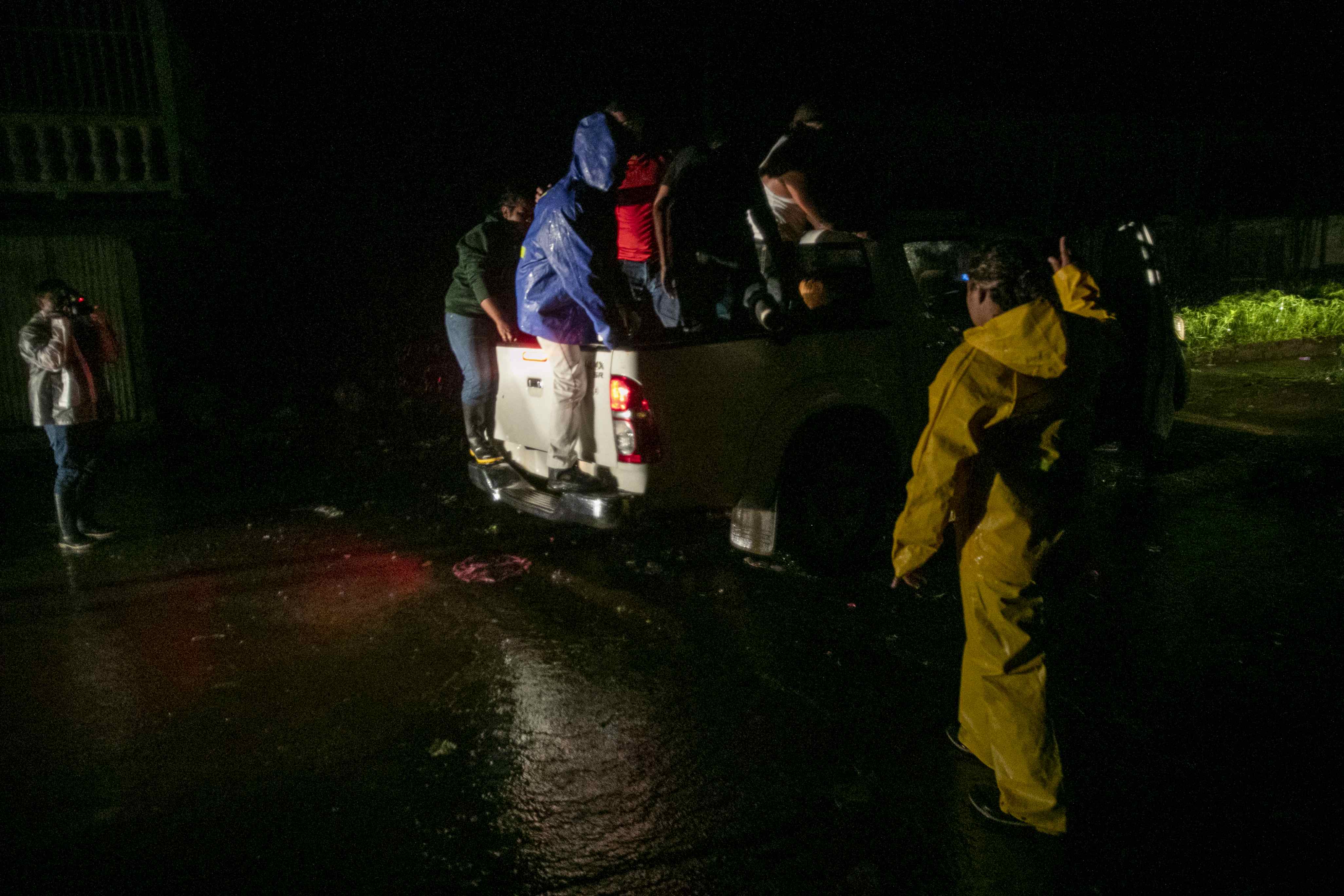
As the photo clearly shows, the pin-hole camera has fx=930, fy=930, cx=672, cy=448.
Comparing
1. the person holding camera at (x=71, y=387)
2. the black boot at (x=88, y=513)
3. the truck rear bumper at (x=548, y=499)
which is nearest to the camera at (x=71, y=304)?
the person holding camera at (x=71, y=387)

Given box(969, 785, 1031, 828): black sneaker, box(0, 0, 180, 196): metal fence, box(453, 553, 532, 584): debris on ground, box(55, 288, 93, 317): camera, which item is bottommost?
box(969, 785, 1031, 828): black sneaker

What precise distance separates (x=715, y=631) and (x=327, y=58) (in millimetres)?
11504

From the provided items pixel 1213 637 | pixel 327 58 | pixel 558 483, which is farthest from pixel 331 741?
pixel 327 58

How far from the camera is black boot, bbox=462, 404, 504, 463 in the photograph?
607 cm

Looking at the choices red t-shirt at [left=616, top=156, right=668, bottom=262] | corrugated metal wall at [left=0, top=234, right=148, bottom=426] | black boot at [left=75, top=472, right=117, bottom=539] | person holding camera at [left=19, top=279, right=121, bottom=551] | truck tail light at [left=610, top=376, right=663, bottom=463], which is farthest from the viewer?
corrugated metal wall at [left=0, top=234, right=148, bottom=426]

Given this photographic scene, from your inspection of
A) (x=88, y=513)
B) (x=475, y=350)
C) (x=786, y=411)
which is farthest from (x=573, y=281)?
(x=88, y=513)

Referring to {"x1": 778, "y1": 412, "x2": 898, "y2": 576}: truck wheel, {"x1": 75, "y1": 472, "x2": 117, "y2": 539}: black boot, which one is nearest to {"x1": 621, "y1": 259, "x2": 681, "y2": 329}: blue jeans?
{"x1": 778, "y1": 412, "x2": 898, "y2": 576}: truck wheel

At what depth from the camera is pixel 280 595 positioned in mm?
5559

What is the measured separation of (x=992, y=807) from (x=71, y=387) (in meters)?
6.15

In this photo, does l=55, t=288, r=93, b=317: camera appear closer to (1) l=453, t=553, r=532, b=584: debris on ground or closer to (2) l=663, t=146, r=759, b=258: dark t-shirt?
(1) l=453, t=553, r=532, b=584: debris on ground

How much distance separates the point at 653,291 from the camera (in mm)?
6344

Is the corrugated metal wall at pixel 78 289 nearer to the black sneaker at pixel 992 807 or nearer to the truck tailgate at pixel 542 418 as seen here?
the truck tailgate at pixel 542 418

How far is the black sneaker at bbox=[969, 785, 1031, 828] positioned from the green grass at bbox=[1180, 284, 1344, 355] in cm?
1151

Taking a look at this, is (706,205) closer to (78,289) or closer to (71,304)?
(71,304)
